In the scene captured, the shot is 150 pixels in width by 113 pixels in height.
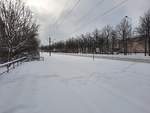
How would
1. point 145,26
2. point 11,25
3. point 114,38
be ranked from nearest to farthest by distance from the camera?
point 11,25, point 145,26, point 114,38

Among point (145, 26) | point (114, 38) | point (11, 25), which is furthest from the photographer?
point (114, 38)

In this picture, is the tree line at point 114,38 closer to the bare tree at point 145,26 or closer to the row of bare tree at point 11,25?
the bare tree at point 145,26

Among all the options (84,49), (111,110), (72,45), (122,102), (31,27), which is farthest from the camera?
(72,45)

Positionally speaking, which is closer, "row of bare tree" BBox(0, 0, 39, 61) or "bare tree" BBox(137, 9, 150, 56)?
"row of bare tree" BBox(0, 0, 39, 61)

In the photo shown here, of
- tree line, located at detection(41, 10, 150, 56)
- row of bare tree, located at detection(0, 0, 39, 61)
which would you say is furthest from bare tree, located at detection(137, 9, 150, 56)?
row of bare tree, located at detection(0, 0, 39, 61)

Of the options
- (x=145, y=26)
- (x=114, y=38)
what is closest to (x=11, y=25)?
(x=145, y=26)

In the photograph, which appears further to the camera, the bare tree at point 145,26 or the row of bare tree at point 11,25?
the bare tree at point 145,26

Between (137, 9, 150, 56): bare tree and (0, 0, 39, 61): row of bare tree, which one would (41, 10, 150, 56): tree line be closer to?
(137, 9, 150, 56): bare tree

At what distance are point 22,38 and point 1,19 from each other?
13.8 feet

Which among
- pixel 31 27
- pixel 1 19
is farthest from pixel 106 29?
pixel 1 19

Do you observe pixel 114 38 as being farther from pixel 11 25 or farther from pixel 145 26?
pixel 11 25

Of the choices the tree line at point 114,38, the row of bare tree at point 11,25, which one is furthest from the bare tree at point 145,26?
the row of bare tree at point 11,25

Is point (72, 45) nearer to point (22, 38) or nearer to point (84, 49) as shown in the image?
point (84, 49)

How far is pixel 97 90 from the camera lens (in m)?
7.36
